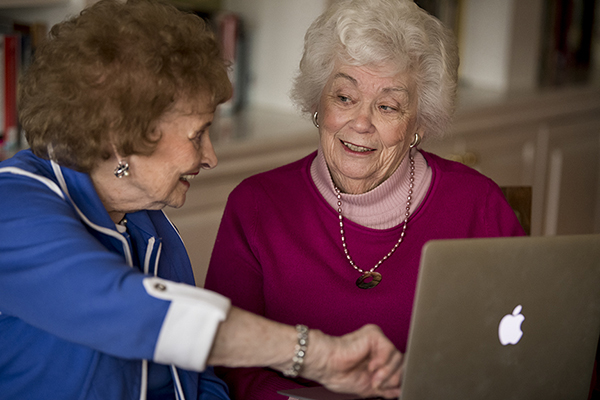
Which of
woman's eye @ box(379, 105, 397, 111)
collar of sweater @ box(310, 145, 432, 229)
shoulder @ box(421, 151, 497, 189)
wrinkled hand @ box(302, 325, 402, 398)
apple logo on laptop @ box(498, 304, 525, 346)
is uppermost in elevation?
woman's eye @ box(379, 105, 397, 111)

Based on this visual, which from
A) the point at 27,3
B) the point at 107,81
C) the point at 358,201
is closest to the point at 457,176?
the point at 358,201

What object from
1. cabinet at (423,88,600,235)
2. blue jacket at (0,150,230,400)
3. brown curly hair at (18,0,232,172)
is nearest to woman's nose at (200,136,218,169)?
brown curly hair at (18,0,232,172)

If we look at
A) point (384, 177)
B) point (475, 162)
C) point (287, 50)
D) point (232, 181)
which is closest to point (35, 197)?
point (384, 177)

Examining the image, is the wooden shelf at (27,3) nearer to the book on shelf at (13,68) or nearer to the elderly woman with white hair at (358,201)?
the book on shelf at (13,68)

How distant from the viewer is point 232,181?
82.5 inches

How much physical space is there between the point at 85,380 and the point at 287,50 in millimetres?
1660

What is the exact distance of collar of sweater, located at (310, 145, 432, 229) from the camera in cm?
154

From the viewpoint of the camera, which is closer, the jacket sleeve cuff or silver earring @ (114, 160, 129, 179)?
the jacket sleeve cuff

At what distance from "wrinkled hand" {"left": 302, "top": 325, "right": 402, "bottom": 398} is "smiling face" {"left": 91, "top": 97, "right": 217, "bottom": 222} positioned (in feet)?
1.10

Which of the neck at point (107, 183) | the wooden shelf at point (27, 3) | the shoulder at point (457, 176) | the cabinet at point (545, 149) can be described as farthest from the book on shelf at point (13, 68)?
the cabinet at point (545, 149)

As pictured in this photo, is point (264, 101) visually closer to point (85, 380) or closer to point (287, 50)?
point (287, 50)

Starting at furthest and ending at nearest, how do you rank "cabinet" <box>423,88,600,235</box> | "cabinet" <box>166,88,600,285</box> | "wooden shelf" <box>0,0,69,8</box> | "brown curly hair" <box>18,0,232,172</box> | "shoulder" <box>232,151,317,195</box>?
"cabinet" <box>423,88,600,235</box>
"cabinet" <box>166,88,600,285</box>
"wooden shelf" <box>0,0,69,8</box>
"shoulder" <box>232,151,317,195</box>
"brown curly hair" <box>18,0,232,172</box>

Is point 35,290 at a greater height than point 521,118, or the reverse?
point 521,118

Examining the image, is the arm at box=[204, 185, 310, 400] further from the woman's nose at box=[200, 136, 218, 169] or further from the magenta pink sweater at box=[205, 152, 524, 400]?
the woman's nose at box=[200, 136, 218, 169]
